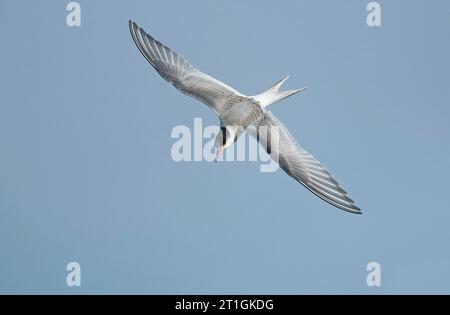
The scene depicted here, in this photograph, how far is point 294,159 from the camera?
9.24 meters

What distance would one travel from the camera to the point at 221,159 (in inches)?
363

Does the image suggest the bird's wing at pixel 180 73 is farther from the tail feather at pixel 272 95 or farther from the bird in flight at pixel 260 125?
the tail feather at pixel 272 95

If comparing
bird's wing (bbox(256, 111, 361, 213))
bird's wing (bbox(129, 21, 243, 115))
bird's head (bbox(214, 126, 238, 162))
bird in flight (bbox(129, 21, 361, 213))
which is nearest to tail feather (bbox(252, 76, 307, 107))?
bird in flight (bbox(129, 21, 361, 213))

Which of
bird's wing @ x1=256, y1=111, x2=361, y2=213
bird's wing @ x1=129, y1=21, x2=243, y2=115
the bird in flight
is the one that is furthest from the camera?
bird's wing @ x1=129, y1=21, x2=243, y2=115

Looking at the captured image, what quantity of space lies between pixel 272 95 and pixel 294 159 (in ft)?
2.86

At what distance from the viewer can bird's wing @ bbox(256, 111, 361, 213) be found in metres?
8.89

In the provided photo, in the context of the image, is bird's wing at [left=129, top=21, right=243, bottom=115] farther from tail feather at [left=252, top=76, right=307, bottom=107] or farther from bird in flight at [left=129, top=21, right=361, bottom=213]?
tail feather at [left=252, top=76, right=307, bottom=107]

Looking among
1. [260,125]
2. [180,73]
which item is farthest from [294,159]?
[180,73]

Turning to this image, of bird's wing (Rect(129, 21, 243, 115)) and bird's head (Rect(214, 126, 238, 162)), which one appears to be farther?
bird's wing (Rect(129, 21, 243, 115))

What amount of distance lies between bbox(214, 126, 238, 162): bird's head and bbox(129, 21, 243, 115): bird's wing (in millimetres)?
268

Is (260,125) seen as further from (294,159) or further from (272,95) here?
(294,159)

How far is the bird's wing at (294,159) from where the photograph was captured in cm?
889

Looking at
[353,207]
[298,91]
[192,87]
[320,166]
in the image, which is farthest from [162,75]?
[353,207]

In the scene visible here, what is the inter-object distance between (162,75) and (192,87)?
1.55 ft
